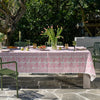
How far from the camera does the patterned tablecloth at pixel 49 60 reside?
424 cm

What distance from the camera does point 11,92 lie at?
411 cm

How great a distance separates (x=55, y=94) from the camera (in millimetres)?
3957

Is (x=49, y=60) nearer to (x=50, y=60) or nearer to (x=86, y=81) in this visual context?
(x=50, y=60)

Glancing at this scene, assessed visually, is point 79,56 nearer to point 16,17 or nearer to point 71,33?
point 16,17

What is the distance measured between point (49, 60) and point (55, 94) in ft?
2.36

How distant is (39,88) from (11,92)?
0.61m

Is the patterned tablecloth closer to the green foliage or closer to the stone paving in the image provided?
the stone paving

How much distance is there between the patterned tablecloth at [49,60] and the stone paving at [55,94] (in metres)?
0.40

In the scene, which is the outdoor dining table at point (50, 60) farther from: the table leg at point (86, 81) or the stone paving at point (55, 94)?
the stone paving at point (55, 94)

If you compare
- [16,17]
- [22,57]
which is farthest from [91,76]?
[16,17]

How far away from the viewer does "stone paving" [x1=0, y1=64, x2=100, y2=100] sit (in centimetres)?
374

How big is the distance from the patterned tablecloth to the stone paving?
0.40 meters

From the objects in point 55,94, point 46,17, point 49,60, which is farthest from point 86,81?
point 46,17

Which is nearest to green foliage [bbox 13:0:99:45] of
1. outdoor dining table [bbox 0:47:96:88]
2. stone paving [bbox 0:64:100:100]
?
outdoor dining table [bbox 0:47:96:88]
